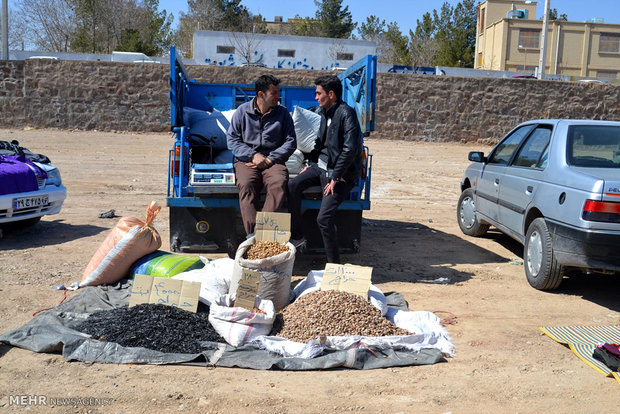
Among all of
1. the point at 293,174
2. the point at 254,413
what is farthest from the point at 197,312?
the point at 293,174

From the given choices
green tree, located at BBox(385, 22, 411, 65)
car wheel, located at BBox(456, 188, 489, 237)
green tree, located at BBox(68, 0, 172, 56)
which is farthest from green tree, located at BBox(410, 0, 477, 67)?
car wheel, located at BBox(456, 188, 489, 237)

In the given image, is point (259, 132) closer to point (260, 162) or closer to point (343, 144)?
point (260, 162)

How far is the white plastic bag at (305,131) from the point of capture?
704 centimetres

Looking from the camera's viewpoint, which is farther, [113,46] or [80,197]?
Result: [113,46]

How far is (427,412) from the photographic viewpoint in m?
3.53

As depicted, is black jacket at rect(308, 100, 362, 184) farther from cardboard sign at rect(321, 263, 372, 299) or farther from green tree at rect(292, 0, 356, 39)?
green tree at rect(292, 0, 356, 39)

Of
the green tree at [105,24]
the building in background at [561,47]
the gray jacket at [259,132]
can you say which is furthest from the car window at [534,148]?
the building in background at [561,47]

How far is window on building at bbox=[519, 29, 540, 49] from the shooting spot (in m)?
57.4

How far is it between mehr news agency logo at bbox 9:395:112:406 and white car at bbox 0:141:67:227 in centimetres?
412

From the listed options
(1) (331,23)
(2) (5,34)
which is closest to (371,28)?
(1) (331,23)

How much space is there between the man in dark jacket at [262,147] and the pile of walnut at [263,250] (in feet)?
2.26

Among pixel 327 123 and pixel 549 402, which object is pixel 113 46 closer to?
pixel 327 123

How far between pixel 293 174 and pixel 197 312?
2.52 metres

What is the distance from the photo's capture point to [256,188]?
19.7ft
